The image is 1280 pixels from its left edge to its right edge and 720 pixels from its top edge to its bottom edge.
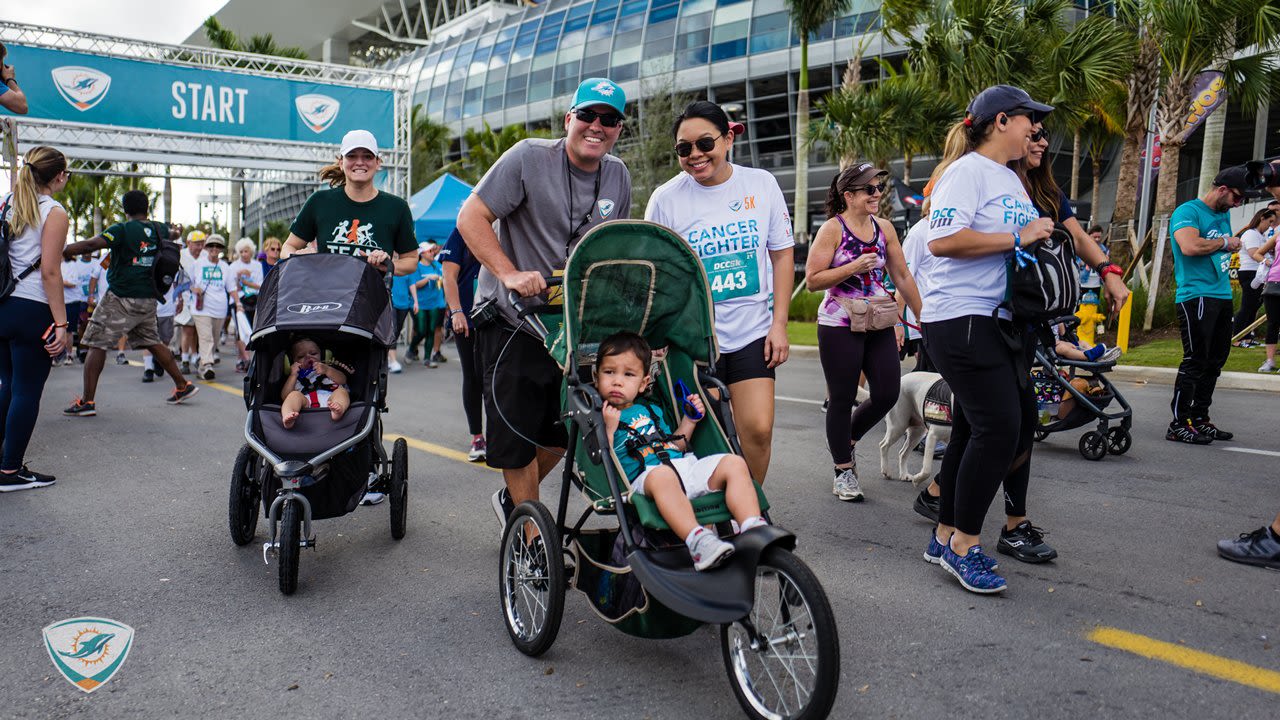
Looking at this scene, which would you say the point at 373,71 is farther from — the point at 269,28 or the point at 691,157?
the point at 269,28

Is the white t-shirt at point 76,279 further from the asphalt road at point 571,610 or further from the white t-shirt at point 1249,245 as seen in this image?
the white t-shirt at point 1249,245

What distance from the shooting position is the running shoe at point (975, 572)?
3.78 m

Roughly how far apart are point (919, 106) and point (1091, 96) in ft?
17.5

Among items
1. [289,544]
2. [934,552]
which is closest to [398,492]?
[289,544]

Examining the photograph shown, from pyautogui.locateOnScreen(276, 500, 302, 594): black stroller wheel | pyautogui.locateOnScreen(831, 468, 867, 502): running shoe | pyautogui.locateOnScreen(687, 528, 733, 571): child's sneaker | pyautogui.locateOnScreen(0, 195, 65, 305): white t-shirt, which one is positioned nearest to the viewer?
pyautogui.locateOnScreen(687, 528, 733, 571): child's sneaker

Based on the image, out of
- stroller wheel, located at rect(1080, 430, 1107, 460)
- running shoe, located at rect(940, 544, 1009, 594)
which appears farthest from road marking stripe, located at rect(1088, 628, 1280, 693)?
stroller wheel, located at rect(1080, 430, 1107, 460)

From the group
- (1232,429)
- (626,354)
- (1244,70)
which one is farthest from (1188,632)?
(1244,70)

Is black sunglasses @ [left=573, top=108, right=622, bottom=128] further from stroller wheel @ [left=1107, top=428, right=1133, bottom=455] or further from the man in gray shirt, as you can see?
stroller wheel @ [left=1107, top=428, right=1133, bottom=455]

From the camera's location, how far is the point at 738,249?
409 cm

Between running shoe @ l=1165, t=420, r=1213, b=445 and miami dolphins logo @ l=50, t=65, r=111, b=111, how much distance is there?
18.1m

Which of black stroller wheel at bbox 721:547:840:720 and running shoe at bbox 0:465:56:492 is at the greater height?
black stroller wheel at bbox 721:547:840:720

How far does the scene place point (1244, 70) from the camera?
15.0 meters

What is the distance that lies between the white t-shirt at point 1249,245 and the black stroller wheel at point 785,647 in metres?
12.7

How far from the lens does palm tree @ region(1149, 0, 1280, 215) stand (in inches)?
526
